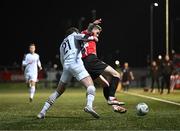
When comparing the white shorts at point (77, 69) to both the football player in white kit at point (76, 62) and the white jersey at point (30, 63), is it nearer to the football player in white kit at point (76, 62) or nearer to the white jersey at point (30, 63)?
the football player in white kit at point (76, 62)

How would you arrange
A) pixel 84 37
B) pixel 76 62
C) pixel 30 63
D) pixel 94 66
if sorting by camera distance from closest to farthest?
pixel 84 37
pixel 76 62
pixel 94 66
pixel 30 63

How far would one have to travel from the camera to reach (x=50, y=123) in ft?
37.3

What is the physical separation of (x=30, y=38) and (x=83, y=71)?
82.5m

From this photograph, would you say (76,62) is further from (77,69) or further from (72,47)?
(72,47)

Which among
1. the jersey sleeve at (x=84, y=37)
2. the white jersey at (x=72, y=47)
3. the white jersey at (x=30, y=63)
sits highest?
the jersey sleeve at (x=84, y=37)

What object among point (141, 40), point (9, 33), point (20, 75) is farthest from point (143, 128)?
point (141, 40)

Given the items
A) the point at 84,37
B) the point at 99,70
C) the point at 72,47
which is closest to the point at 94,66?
the point at 99,70

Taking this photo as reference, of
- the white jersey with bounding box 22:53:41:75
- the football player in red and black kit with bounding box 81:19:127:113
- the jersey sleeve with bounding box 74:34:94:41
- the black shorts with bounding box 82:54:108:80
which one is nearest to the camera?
the jersey sleeve with bounding box 74:34:94:41

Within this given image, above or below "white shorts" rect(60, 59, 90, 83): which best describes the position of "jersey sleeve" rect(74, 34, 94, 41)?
above

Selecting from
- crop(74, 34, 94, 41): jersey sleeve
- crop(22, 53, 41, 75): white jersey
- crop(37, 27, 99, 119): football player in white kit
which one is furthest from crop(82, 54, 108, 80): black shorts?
crop(22, 53, 41, 75): white jersey

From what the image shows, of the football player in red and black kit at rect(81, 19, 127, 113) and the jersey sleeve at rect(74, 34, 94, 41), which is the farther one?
the football player in red and black kit at rect(81, 19, 127, 113)

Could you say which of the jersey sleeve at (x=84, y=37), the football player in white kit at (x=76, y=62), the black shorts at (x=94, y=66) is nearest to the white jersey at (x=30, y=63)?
the black shorts at (x=94, y=66)

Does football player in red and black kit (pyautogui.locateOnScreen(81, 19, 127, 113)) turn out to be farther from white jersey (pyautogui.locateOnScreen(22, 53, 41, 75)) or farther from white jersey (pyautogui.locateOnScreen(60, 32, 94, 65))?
white jersey (pyautogui.locateOnScreen(22, 53, 41, 75))

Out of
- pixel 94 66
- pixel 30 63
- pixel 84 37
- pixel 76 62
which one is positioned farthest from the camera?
pixel 30 63
